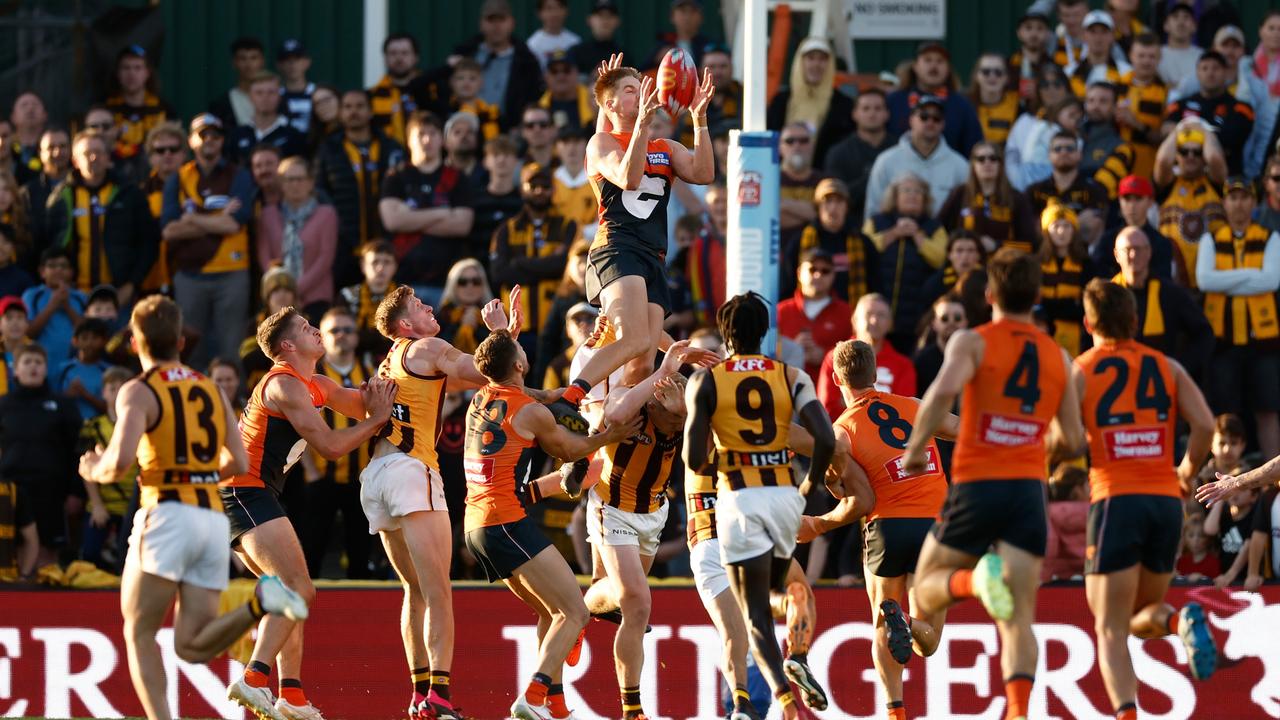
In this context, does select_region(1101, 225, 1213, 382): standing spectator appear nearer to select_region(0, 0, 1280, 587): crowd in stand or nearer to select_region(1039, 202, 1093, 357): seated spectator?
select_region(0, 0, 1280, 587): crowd in stand

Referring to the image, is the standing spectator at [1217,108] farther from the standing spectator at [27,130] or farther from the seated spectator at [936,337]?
the standing spectator at [27,130]

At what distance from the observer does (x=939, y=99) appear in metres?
17.6

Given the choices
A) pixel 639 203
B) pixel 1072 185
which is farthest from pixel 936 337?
pixel 639 203

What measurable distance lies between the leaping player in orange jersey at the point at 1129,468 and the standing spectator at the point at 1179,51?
9.10 metres

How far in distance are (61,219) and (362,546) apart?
447 cm

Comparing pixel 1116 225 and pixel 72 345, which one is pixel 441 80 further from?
pixel 1116 225

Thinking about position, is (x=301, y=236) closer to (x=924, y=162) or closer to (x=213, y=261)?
(x=213, y=261)

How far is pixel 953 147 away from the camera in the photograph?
58.3ft

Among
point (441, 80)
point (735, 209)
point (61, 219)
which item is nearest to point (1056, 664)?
point (735, 209)

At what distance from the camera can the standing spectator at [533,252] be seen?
16.5 meters

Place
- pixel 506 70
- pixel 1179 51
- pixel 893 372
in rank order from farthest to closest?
pixel 506 70, pixel 1179 51, pixel 893 372

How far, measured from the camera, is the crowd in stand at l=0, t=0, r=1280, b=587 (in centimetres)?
1545

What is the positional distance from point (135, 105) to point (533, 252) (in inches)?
187

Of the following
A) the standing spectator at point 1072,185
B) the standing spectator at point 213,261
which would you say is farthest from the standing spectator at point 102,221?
the standing spectator at point 1072,185
